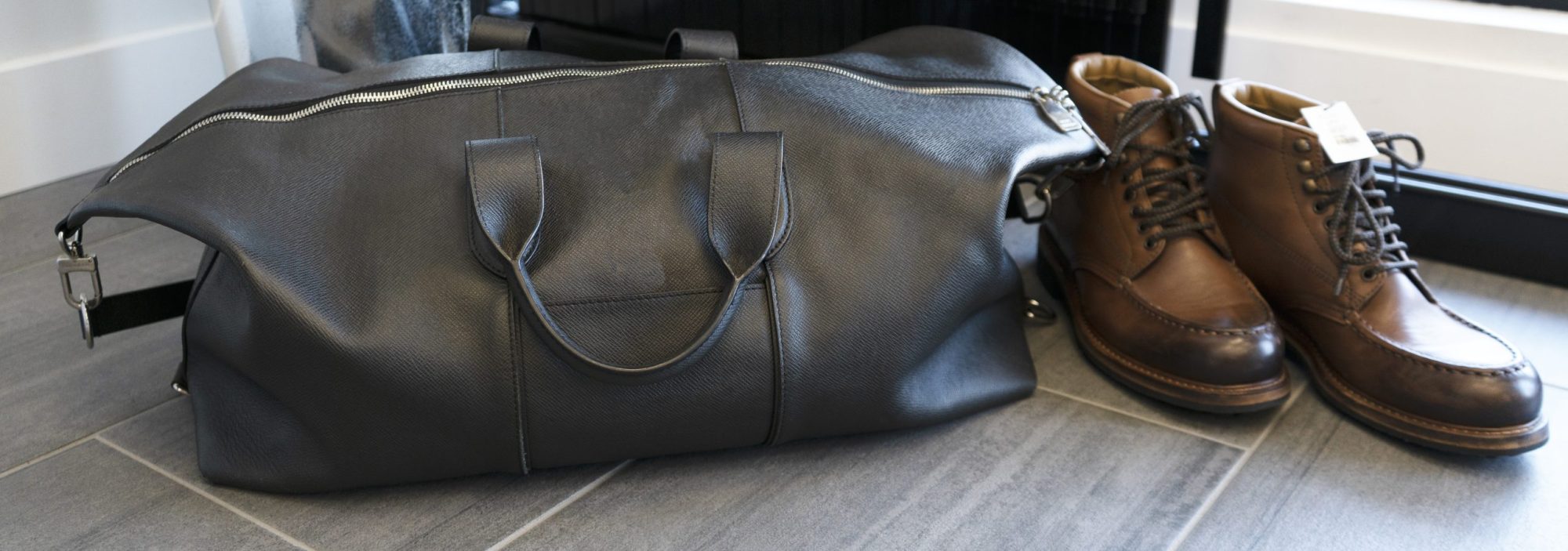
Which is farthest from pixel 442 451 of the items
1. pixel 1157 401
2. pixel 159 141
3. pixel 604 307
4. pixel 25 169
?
pixel 25 169

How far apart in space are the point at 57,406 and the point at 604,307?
18.0 inches

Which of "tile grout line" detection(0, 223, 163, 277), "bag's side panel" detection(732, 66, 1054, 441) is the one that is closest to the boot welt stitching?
"bag's side panel" detection(732, 66, 1054, 441)

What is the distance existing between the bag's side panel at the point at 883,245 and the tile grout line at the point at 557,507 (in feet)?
0.40

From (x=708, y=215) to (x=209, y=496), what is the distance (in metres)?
0.36

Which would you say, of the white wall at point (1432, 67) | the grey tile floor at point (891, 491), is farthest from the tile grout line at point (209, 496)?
the white wall at point (1432, 67)

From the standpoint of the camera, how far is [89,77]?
1.29 metres

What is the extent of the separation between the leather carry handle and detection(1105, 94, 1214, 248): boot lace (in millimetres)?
301

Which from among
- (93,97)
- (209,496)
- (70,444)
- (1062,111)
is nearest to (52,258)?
(93,97)

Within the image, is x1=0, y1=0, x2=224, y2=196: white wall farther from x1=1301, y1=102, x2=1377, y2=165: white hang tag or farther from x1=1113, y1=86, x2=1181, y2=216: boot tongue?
x1=1301, y1=102, x2=1377, y2=165: white hang tag

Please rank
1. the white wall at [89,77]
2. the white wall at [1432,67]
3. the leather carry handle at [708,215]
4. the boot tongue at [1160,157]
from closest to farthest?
1. the leather carry handle at [708,215]
2. the boot tongue at [1160,157]
3. the white wall at [1432,67]
4. the white wall at [89,77]

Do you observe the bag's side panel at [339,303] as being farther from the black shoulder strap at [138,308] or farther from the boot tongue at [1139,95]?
the boot tongue at [1139,95]

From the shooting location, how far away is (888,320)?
75 cm

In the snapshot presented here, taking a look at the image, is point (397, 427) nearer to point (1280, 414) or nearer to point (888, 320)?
point (888, 320)

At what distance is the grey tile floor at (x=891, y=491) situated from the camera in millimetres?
711
